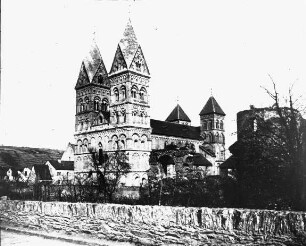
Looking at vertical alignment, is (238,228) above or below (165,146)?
below

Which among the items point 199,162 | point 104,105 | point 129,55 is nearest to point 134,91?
point 129,55

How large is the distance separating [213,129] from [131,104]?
32.4 meters

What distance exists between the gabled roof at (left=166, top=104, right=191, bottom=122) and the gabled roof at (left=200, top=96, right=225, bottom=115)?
20.2 feet

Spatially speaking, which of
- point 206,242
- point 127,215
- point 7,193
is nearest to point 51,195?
point 7,193

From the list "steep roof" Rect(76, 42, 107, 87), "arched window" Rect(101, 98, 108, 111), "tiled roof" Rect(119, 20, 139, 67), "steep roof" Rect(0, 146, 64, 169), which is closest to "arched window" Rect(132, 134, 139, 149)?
"tiled roof" Rect(119, 20, 139, 67)

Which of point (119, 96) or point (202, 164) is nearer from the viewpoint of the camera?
point (119, 96)

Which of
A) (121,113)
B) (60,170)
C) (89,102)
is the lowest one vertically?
(60,170)

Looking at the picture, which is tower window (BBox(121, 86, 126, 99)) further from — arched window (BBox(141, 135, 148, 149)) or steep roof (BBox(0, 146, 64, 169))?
steep roof (BBox(0, 146, 64, 169))

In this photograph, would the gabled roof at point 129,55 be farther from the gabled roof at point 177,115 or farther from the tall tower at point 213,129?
the gabled roof at point 177,115

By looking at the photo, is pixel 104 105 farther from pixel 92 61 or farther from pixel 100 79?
pixel 92 61

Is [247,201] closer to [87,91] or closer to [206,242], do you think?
[206,242]

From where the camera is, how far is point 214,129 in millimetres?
78750

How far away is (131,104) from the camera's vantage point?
5234cm

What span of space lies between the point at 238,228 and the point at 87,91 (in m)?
54.8
